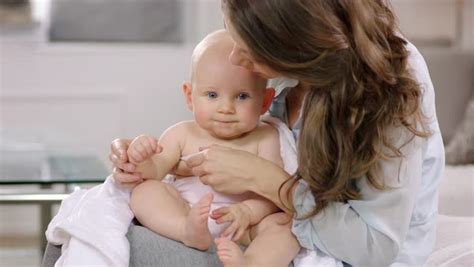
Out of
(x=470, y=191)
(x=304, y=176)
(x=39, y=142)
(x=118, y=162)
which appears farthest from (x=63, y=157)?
(x=304, y=176)

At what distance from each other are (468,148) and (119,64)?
1.80 m

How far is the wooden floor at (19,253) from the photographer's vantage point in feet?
13.3

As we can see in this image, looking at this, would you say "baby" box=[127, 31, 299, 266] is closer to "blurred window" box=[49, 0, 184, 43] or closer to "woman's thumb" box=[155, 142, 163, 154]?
"woman's thumb" box=[155, 142, 163, 154]

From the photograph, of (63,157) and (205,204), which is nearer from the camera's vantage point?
(205,204)

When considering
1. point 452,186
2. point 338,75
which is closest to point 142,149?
point 338,75

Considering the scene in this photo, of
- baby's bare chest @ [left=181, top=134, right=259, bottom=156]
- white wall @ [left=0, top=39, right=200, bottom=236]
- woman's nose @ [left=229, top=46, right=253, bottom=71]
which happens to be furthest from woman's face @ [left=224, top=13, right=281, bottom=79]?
white wall @ [left=0, top=39, right=200, bottom=236]

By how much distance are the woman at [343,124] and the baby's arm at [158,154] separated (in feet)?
0.35

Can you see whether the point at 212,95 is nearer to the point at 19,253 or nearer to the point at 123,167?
the point at 123,167

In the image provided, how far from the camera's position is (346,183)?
1590 millimetres

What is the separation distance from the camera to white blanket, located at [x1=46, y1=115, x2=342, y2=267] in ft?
5.29

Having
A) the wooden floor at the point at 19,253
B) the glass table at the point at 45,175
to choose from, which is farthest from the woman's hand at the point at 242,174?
the wooden floor at the point at 19,253

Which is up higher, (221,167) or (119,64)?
(221,167)

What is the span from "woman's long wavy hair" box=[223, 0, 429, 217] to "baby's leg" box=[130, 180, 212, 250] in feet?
0.60

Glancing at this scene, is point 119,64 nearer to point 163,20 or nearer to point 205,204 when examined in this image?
point 163,20
